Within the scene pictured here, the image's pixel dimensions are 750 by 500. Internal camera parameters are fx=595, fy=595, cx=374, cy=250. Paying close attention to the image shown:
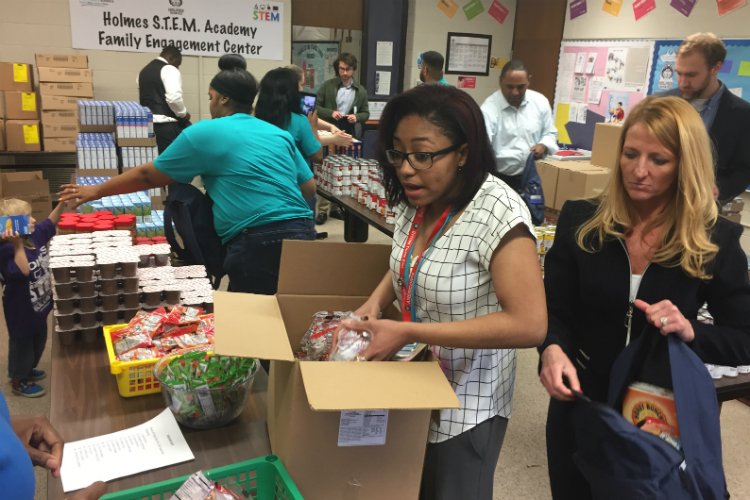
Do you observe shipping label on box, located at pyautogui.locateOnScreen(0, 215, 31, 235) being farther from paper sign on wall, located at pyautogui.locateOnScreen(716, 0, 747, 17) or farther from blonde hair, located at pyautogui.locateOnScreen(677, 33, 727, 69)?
paper sign on wall, located at pyautogui.locateOnScreen(716, 0, 747, 17)

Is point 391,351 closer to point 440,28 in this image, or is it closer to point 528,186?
point 528,186

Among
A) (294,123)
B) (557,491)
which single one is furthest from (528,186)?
(557,491)

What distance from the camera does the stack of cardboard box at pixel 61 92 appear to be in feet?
19.0

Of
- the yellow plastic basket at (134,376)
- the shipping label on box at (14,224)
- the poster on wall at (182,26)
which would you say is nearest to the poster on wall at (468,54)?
the poster on wall at (182,26)

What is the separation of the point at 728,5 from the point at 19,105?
6.55 metres

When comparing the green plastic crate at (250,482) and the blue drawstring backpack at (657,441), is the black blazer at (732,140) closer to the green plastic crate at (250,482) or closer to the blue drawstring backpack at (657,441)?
the blue drawstring backpack at (657,441)

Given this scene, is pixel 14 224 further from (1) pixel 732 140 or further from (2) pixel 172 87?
(2) pixel 172 87

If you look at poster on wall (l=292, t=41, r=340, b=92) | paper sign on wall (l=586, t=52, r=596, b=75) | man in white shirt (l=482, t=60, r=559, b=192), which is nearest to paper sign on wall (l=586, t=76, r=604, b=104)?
paper sign on wall (l=586, t=52, r=596, b=75)

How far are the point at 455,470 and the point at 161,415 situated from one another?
0.73 metres

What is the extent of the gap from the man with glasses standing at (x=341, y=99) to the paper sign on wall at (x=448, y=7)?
1830mm

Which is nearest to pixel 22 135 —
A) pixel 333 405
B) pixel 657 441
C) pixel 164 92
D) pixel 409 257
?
pixel 164 92

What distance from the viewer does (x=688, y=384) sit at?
1226mm

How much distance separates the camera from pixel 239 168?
232cm

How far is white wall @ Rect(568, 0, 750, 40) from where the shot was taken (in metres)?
5.02
